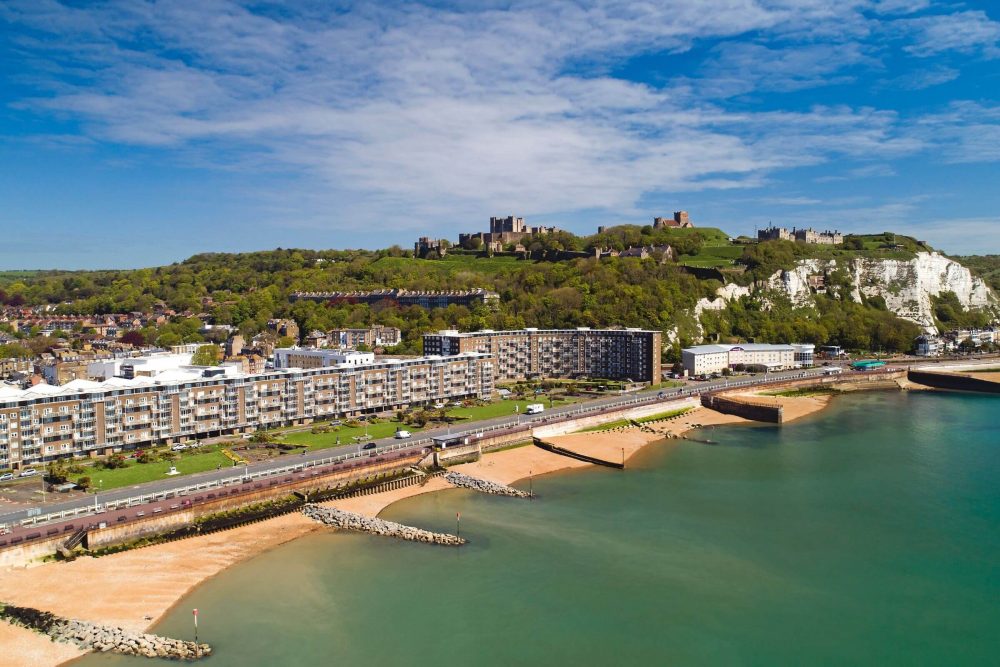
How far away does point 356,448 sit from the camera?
37375 mm

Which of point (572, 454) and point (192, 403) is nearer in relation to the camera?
point (192, 403)

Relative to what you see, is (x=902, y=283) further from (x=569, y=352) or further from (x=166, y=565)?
(x=166, y=565)

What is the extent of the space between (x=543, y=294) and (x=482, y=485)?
55.4 m

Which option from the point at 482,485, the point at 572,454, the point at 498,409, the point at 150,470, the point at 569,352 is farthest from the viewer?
the point at 569,352

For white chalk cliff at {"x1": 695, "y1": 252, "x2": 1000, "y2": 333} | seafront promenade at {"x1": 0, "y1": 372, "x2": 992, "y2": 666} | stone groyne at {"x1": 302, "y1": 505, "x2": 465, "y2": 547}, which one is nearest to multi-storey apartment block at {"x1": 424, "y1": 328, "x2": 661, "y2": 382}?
seafront promenade at {"x1": 0, "y1": 372, "x2": 992, "y2": 666}

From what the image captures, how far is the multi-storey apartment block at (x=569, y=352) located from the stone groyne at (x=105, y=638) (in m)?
44.7

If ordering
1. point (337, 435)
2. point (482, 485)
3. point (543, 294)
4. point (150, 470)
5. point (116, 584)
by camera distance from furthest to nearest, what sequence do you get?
point (543, 294)
point (337, 435)
point (482, 485)
point (150, 470)
point (116, 584)

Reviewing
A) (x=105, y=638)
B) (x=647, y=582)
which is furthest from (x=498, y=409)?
(x=105, y=638)

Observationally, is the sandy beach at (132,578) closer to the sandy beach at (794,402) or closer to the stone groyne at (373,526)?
the stone groyne at (373,526)

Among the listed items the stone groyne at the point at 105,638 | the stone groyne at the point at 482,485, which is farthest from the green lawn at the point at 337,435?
the stone groyne at the point at 105,638

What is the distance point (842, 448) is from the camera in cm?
4359

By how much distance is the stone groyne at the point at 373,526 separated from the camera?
27.0 metres

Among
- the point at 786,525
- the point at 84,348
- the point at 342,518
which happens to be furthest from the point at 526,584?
the point at 84,348

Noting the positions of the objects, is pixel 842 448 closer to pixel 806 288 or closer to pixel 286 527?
pixel 286 527
